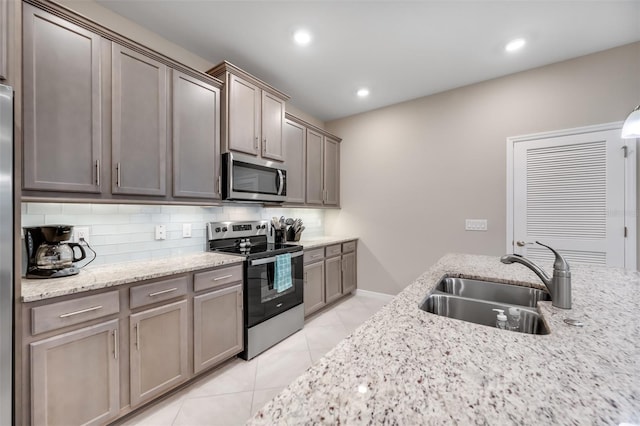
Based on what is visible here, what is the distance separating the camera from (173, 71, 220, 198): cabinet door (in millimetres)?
2043

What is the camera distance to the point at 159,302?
5.55ft

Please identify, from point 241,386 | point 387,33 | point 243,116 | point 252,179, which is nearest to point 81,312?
point 241,386

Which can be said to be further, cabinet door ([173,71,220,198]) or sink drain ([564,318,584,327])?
cabinet door ([173,71,220,198])

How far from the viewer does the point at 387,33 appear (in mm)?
2227

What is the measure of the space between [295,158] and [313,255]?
1258 millimetres

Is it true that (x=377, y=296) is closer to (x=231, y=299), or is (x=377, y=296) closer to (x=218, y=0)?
(x=231, y=299)

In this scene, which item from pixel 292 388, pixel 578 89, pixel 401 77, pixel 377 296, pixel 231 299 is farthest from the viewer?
pixel 377 296

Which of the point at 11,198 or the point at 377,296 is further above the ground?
the point at 11,198

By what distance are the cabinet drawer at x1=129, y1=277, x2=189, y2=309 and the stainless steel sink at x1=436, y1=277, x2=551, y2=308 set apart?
5.57 ft

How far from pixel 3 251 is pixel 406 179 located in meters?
3.63

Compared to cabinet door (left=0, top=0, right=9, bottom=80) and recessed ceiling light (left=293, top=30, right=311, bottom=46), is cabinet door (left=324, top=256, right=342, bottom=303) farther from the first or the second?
cabinet door (left=0, top=0, right=9, bottom=80)

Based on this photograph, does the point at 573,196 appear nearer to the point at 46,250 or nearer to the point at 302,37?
the point at 302,37

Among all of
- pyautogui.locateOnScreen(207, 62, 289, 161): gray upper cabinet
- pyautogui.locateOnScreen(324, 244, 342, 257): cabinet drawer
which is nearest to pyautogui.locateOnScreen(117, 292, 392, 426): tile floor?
pyautogui.locateOnScreen(324, 244, 342, 257): cabinet drawer

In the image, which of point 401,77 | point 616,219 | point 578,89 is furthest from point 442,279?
point 578,89
